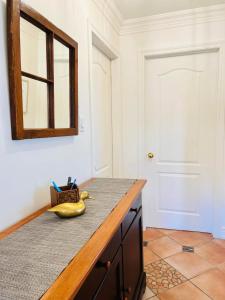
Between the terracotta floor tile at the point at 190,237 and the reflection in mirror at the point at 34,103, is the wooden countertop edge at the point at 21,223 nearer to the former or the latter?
the reflection in mirror at the point at 34,103

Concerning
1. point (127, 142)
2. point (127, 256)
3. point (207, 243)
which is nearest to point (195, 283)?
point (207, 243)

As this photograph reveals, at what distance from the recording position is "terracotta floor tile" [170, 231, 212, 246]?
2521mm

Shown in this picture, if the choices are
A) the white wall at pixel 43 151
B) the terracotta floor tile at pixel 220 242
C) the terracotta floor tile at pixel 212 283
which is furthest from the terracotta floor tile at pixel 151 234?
the white wall at pixel 43 151

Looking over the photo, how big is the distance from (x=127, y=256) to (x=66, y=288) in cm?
77

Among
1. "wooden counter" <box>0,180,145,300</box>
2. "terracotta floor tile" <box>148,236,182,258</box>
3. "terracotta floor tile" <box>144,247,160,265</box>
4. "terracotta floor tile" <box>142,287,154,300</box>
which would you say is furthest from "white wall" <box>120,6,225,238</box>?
"wooden counter" <box>0,180,145,300</box>

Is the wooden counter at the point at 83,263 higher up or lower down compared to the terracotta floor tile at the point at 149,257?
higher up

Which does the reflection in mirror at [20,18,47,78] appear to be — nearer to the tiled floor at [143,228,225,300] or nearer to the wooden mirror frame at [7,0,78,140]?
the wooden mirror frame at [7,0,78,140]

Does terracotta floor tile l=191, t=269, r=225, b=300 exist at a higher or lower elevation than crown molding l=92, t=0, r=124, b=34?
lower

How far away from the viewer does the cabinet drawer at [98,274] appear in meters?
0.74

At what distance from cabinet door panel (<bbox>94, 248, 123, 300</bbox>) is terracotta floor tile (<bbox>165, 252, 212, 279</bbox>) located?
1.11 meters

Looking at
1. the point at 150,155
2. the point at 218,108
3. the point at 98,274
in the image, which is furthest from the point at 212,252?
the point at 98,274

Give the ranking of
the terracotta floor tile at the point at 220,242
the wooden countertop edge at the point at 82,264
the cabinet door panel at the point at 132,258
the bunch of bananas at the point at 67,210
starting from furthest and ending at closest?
the terracotta floor tile at the point at 220,242, the cabinet door panel at the point at 132,258, the bunch of bananas at the point at 67,210, the wooden countertop edge at the point at 82,264

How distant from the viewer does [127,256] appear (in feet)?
4.24

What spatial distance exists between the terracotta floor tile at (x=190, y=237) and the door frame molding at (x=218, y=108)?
120 millimetres
